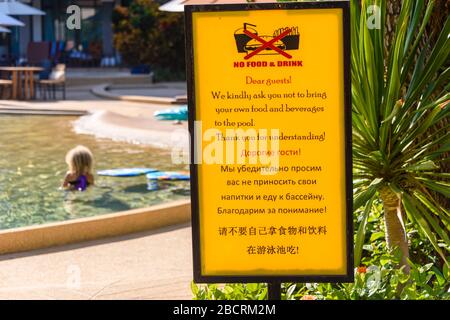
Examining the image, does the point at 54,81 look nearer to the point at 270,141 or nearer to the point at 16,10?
the point at 16,10

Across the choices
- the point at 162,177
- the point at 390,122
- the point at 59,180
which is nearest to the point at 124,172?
the point at 162,177

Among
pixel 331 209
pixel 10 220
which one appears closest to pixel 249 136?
pixel 331 209

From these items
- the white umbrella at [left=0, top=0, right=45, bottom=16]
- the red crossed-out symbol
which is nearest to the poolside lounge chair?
the white umbrella at [left=0, top=0, right=45, bottom=16]

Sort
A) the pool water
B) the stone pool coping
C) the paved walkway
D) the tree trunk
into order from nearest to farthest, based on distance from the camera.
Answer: the tree trunk, the paved walkway, the stone pool coping, the pool water

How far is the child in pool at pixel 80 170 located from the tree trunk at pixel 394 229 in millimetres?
5607

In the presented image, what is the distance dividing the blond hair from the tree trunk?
18.3 feet

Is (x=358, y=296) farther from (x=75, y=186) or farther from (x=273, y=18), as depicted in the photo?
(x=75, y=186)

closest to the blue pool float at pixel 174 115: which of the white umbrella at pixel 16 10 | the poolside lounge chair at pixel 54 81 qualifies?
the poolside lounge chair at pixel 54 81

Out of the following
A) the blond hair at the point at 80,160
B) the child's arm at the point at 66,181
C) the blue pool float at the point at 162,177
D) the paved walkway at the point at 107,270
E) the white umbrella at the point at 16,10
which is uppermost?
the white umbrella at the point at 16,10

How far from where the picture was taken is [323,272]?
3975 millimetres

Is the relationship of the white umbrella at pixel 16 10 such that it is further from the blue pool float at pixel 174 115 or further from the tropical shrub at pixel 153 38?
the blue pool float at pixel 174 115

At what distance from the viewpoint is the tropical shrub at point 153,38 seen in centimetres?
3269

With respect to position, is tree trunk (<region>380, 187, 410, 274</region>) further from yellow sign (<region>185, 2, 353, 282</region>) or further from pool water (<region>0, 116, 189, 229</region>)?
pool water (<region>0, 116, 189, 229</region>)

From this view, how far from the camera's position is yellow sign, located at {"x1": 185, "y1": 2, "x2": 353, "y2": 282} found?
380cm
